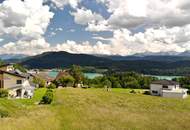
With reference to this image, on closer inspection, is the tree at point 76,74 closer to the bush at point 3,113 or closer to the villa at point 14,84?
the villa at point 14,84

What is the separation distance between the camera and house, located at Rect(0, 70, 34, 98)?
71113 millimetres

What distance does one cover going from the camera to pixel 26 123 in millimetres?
35781

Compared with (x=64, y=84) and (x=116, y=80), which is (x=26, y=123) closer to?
(x=64, y=84)

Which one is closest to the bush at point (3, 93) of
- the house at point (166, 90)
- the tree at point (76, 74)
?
the house at point (166, 90)

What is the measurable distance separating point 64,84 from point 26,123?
2969 inches

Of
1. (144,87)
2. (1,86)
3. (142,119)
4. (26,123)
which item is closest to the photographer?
(26,123)

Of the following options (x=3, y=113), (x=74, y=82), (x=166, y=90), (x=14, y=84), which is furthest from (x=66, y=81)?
(x=3, y=113)

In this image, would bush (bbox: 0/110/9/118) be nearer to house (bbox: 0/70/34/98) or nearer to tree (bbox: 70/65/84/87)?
house (bbox: 0/70/34/98)

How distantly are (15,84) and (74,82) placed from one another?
Result: 144 feet

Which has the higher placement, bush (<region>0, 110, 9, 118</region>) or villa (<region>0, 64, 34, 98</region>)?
villa (<region>0, 64, 34, 98</region>)

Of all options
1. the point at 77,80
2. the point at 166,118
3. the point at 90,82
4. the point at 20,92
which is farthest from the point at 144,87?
the point at 166,118

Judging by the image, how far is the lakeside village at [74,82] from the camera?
71688mm

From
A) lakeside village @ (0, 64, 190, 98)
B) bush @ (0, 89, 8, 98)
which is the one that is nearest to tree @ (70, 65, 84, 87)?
lakeside village @ (0, 64, 190, 98)

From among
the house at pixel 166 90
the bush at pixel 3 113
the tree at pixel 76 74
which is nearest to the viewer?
the bush at pixel 3 113
